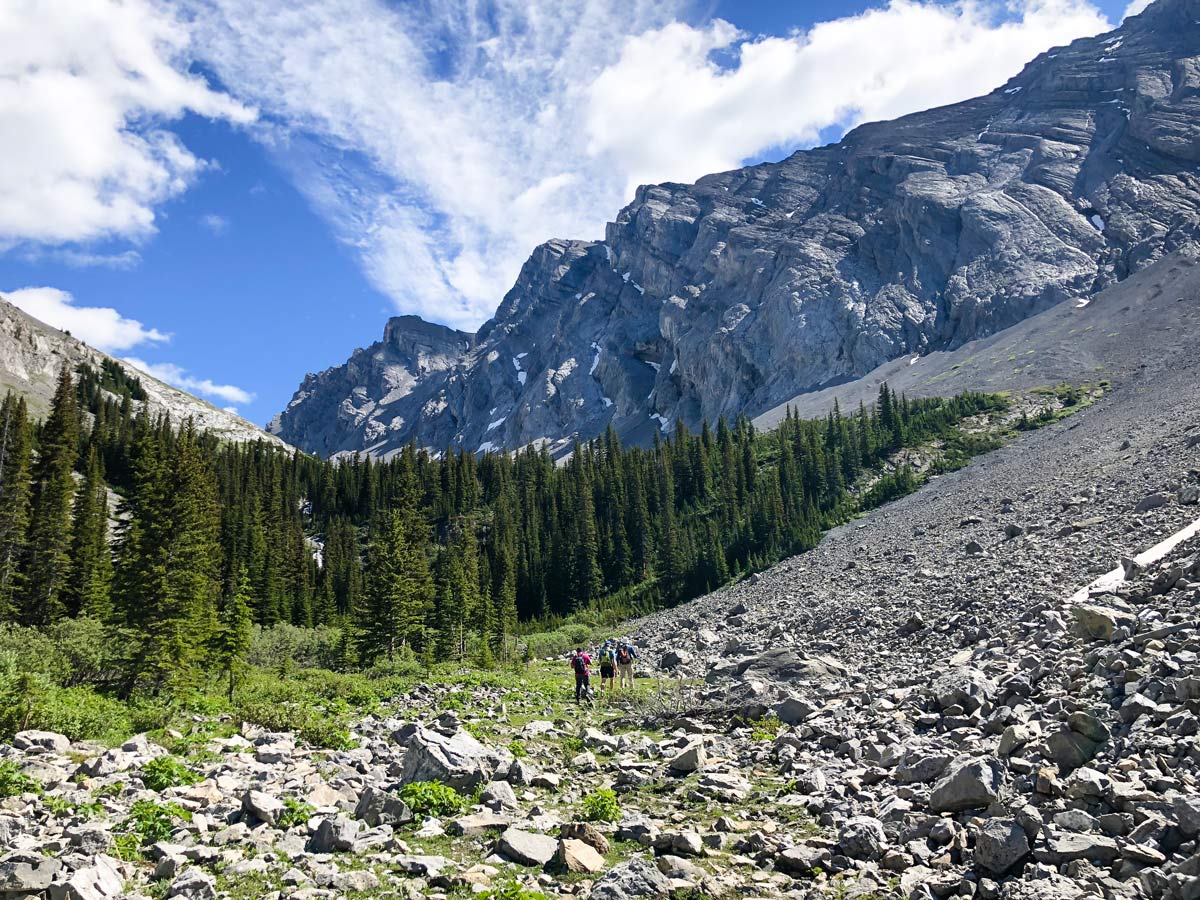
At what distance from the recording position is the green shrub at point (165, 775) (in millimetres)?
12711

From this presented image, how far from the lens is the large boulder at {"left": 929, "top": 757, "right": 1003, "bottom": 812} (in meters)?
10.0

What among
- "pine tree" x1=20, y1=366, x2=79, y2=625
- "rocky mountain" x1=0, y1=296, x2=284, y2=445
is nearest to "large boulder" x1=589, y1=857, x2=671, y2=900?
"pine tree" x1=20, y1=366, x2=79, y2=625

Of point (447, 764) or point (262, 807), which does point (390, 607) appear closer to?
point (447, 764)

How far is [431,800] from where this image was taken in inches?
465

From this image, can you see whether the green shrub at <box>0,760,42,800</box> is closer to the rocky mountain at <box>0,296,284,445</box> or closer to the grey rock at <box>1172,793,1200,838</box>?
the grey rock at <box>1172,793,1200,838</box>

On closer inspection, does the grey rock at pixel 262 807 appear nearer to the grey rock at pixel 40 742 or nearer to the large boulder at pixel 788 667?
the grey rock at pixel 40 742

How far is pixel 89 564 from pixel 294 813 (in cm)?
5979

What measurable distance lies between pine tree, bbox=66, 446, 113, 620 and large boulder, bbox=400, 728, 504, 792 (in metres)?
43.9

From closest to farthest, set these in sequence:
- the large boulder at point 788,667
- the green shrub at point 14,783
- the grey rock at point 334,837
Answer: the grey rock at point 334,837
the green shrub at point 14,783
the large boulder at point 788,667

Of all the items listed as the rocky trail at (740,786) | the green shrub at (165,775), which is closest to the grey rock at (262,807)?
the rocky trail at (740,786)

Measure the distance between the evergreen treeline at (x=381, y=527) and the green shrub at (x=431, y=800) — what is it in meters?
22.2

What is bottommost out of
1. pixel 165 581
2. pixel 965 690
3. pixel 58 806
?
pixel 58 806

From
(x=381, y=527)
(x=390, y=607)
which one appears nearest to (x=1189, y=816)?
(x=390, y=607)

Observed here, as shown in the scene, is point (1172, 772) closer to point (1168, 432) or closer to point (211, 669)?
point (211, 669)
